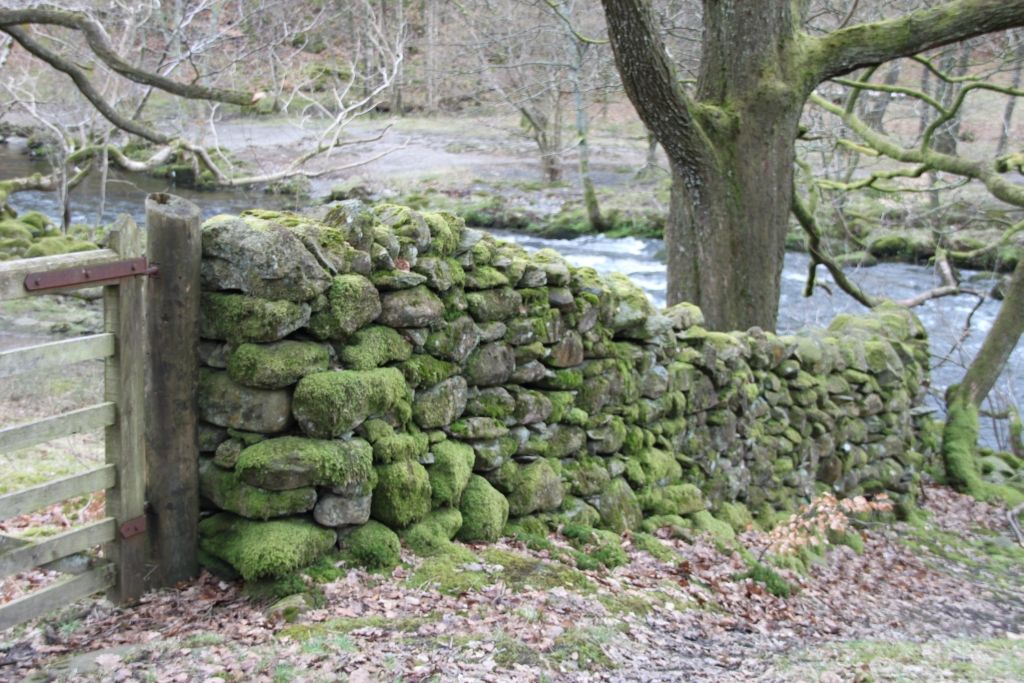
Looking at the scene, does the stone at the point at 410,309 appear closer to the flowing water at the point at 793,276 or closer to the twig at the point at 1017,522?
the twig at the point at 1017,522

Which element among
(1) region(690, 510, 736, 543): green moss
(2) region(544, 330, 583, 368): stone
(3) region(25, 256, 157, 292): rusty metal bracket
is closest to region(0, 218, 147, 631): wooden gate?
(3) region(25, 256, 157, 292): rusty metal bracket

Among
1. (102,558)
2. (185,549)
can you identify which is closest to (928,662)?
(185,549)

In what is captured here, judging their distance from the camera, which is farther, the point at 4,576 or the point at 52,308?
the point at 52,308

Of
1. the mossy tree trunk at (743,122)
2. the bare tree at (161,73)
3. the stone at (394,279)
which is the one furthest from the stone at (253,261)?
the bare tree at (161,73)

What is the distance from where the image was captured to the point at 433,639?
4.15m

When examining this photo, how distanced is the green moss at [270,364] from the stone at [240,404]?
0.15 ft

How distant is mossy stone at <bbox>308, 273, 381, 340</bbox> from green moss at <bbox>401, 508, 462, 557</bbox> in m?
1.12

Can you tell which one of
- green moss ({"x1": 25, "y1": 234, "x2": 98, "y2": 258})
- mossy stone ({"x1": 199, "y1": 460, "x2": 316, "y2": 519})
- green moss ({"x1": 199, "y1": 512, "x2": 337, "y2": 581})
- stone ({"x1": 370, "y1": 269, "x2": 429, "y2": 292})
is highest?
stone ({"x1": 370, "y1": 269, "x2": 429, "y2": 292})

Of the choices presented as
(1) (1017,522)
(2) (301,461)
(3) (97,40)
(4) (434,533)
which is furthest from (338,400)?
(1) (1017,522)

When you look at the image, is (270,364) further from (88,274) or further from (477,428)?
(477,428)

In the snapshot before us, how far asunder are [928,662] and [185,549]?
3895 mm

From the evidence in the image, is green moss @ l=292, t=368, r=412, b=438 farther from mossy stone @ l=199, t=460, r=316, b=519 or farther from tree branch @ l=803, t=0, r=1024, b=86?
tree branch @ l=803, t=0, r=1024, b=86

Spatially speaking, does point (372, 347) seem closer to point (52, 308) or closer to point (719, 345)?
point (719, 345)

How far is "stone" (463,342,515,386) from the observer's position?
225 inches
